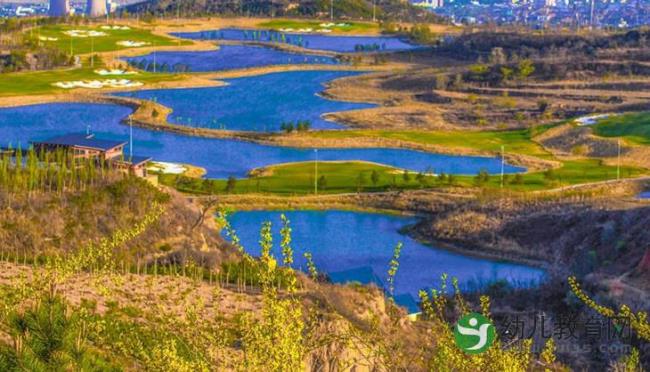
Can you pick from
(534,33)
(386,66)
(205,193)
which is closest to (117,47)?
(386,66)

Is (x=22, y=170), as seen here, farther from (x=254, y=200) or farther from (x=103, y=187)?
(x=254, y=200)

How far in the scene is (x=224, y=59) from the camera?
102562mm

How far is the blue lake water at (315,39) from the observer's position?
117 metres

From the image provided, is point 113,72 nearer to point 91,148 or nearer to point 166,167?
point 166,167

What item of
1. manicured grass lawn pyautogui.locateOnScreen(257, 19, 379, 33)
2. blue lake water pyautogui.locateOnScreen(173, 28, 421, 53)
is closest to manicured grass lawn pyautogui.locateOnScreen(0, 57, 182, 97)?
blue lake water pyautogui.locateOnScreen(173, 28, 421, 53)

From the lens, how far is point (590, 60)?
81.6 metres

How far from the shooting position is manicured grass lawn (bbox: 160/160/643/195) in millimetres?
44688

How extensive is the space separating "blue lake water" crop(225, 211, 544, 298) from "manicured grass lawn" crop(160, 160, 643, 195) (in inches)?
115

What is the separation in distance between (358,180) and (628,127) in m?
18.2

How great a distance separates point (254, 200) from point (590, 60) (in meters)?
44.9

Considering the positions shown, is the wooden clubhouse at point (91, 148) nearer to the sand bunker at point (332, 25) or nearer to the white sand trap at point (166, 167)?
the white sand trap at point (166, 167)

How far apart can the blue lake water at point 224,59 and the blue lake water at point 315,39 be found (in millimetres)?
7370

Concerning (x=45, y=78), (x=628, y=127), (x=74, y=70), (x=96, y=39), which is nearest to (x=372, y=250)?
(x=628, y=127)

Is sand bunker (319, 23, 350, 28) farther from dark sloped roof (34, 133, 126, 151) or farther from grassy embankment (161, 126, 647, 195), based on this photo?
dark sloped roof (34, 133, 126, 151)
